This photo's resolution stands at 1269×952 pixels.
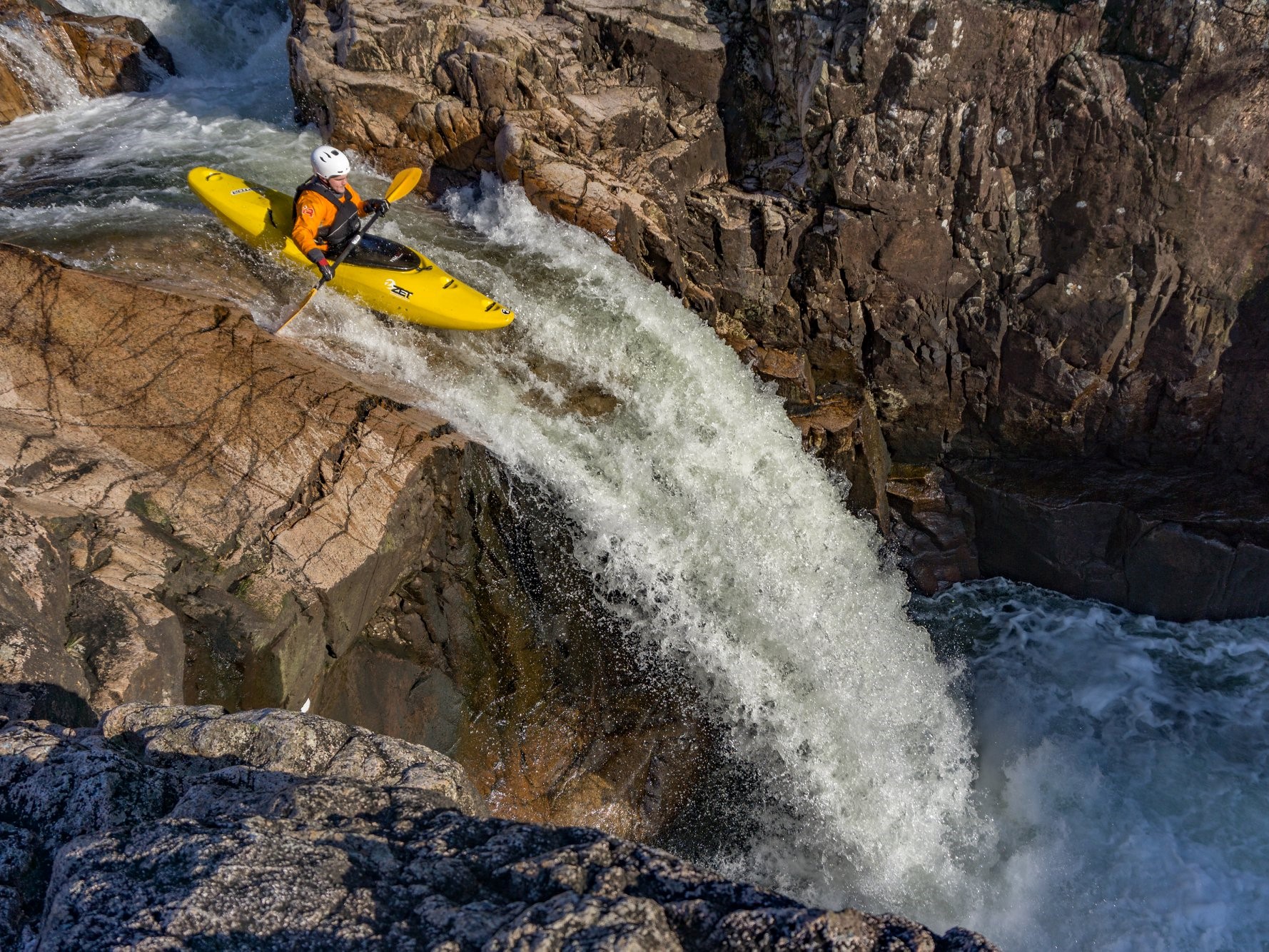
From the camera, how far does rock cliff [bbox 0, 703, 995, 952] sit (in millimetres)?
1731

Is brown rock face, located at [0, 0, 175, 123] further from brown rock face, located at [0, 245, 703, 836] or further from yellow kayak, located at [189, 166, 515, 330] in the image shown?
brown rock face, located at [0, 245, 703, 836]

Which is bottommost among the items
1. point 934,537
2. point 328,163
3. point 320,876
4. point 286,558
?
point 934,537

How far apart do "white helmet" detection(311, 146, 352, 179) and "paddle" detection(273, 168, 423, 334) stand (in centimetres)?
37

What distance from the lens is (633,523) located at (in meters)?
5.09

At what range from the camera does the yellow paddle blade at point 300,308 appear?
17.1 feet

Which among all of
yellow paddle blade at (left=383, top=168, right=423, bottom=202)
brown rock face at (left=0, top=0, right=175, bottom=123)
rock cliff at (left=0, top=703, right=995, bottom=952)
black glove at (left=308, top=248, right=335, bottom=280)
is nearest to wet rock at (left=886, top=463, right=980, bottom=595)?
yellow paddle blade at (left=383, top=168, right=423, bottom=202)

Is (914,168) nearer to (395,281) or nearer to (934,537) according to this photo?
(934,537)

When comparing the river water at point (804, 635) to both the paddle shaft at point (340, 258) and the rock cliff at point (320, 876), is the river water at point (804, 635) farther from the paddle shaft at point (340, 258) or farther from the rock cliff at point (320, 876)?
the rock cliff at point (320, 876)

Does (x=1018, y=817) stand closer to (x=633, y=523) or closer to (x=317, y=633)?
(x=633, y=523)

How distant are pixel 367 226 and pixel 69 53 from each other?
5.82 m

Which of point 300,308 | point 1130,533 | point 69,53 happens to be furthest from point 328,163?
point 1130,533

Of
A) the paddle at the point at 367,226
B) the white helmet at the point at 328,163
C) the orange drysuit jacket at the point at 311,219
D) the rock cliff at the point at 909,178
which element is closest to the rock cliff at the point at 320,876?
the paddle at the point at 367,226

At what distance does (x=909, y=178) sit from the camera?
6.41m

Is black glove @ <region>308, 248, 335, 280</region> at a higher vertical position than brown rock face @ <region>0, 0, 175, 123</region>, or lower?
lower
